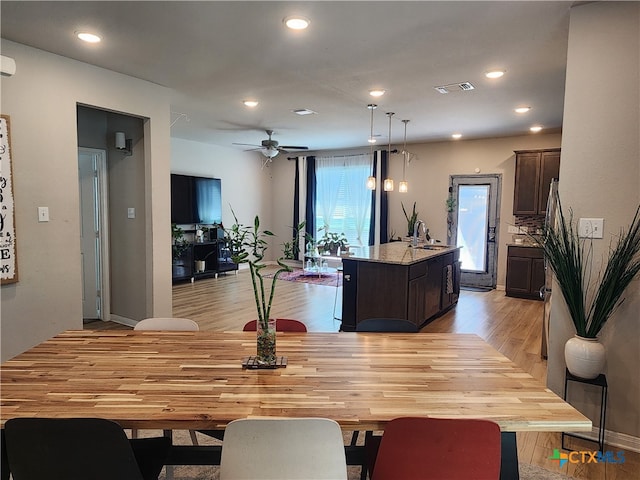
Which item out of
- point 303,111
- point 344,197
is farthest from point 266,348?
point 344,197

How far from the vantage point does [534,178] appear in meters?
6.57

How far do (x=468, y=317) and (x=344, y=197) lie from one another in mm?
4469

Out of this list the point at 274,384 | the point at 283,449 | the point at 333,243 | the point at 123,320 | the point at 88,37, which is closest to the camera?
the point at 283,449

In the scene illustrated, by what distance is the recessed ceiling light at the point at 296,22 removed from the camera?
269 cm

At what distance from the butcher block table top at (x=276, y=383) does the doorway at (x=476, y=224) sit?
5.85 meters

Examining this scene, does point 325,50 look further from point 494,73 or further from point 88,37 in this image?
point 88,37

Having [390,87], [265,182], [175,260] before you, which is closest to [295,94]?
[390,87]

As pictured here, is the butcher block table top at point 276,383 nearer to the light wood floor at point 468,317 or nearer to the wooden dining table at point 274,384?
the wooden dining table at point 274,384

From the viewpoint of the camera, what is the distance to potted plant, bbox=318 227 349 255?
6746mm

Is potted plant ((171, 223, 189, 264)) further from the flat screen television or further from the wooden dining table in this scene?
the wooden dining table

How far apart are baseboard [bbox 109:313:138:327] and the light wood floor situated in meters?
0.09

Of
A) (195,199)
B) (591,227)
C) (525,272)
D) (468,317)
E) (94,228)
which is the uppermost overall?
(195,199)

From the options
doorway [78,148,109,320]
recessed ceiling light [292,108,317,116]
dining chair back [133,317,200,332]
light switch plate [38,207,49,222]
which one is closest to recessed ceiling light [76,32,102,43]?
light switch plate [38,207,49,222]

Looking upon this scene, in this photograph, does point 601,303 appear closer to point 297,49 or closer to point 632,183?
point 632,183
